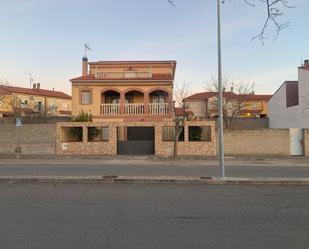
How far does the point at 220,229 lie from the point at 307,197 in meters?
4.63

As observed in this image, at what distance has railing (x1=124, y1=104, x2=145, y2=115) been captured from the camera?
97.7ft

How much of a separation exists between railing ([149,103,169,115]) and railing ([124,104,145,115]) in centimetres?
81

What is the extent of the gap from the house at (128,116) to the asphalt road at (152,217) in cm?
1453

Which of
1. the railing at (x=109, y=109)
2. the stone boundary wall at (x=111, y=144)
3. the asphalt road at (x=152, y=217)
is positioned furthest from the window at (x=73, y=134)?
the asphalt road at (x=152, y=217)

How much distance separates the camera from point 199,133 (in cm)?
2564

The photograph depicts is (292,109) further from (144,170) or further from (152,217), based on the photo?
(152,217)

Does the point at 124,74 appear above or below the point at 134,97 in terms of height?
above

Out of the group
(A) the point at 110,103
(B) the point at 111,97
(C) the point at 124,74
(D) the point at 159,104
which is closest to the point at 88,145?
(A) the point at 110,103

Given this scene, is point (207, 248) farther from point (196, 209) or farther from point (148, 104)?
point (148, 104)

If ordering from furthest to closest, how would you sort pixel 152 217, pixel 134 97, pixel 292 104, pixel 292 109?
1. pixel 292 104
2. pixel 292 109
3. pixel 134 97
4. pixel 152 217

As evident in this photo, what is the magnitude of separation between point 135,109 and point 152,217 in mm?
23081

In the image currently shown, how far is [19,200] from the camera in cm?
876

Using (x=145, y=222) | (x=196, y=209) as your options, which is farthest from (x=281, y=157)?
(x=145, y=222)

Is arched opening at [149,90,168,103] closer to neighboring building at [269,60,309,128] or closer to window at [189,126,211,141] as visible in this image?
window at [189,126,211,141]
